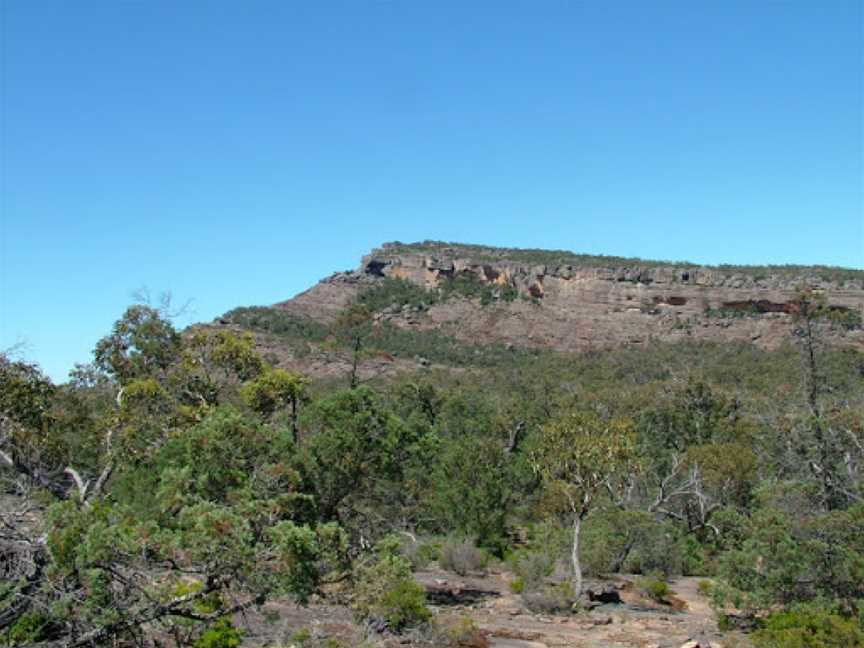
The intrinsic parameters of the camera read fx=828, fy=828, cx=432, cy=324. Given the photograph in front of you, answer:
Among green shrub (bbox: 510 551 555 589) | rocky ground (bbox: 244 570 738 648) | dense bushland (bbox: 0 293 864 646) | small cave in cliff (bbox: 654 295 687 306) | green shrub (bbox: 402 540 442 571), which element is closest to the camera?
dense bushland (bbox: 0 293 864 646)

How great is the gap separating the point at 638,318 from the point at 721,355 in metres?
24.6

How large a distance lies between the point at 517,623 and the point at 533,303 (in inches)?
3889

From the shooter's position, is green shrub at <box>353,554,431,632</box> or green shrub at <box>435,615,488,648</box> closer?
green shrub at <box>353,554,431,632</box>

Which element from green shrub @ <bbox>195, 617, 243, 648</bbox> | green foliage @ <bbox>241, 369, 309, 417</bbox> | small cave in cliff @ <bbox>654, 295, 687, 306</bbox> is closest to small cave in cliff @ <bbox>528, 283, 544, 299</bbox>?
small cave in cliff @ <bbox>654, 295, 687, 306</bbox>

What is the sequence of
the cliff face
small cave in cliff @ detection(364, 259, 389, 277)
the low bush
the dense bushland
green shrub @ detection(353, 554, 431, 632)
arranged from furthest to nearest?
small cave in cliff @ detection(364, 259, 389, 277) < the cliff face < the low bush < green shrub @ detection(353, 554, 431, 632) < the dense bushland

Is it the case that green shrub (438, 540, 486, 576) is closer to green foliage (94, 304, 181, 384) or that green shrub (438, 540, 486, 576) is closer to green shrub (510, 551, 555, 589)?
green shrub (510, 551, 555, 589)

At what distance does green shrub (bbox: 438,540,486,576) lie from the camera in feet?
82.7

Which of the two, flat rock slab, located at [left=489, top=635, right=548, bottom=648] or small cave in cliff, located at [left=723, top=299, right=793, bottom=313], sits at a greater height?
small cave in cliff, located at [left=723, top=299, right=793, bottom=313]

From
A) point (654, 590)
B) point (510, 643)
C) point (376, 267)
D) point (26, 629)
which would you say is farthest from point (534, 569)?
point (376, 267)

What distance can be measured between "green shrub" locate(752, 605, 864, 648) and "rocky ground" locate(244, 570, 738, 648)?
60.4 inches

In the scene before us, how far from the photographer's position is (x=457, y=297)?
383 feet

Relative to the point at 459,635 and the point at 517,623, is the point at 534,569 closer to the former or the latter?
the point at 517,623

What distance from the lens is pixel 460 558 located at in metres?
25.2

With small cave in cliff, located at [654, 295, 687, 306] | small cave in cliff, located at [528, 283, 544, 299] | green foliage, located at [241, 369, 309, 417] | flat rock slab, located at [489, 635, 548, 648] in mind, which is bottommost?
flat rock slab, located at [489, 635, 548, 648]
